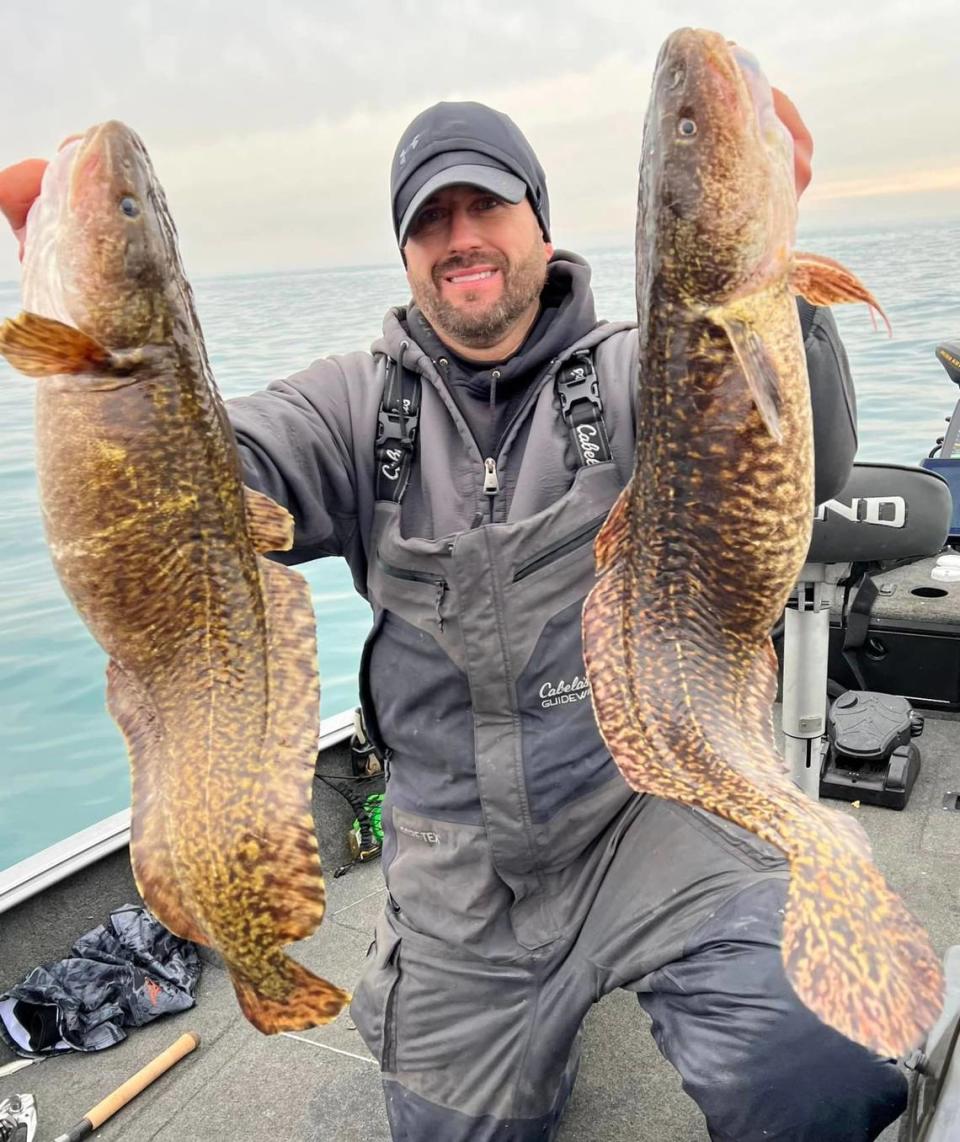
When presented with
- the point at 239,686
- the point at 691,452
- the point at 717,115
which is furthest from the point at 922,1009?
the point at 717,115

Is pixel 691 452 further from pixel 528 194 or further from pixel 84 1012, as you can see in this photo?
pixel 84 1012

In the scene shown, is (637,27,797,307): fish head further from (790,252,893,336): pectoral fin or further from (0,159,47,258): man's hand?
(0,159,47,258): man's hand

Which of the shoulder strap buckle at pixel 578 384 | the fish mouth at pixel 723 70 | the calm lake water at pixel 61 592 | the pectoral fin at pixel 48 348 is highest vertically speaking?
the fish mouth at pixel 723 70

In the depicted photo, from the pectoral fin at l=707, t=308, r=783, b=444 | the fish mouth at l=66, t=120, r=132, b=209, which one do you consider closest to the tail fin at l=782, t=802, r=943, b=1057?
the pectoral fin at l=707, t=308, r=783, b=444

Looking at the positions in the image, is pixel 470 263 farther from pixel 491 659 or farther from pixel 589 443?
pixel 491 659

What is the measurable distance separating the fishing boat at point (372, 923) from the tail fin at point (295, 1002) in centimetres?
130

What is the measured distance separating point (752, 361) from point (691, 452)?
0.22 meters

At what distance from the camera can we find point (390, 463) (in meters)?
2.79

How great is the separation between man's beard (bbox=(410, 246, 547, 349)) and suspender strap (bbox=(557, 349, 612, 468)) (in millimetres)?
299

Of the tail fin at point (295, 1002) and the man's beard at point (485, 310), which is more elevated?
the man's beard at point (485, 310)

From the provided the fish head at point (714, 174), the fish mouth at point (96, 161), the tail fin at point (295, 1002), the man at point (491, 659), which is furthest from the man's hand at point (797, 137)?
the tail fin at point (295, 1002)

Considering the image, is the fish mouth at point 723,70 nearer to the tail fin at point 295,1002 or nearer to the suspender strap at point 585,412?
the suspender strap at point 585,412

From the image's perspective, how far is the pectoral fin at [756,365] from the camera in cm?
191

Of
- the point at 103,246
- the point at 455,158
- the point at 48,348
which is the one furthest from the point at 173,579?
the point at 455,158
